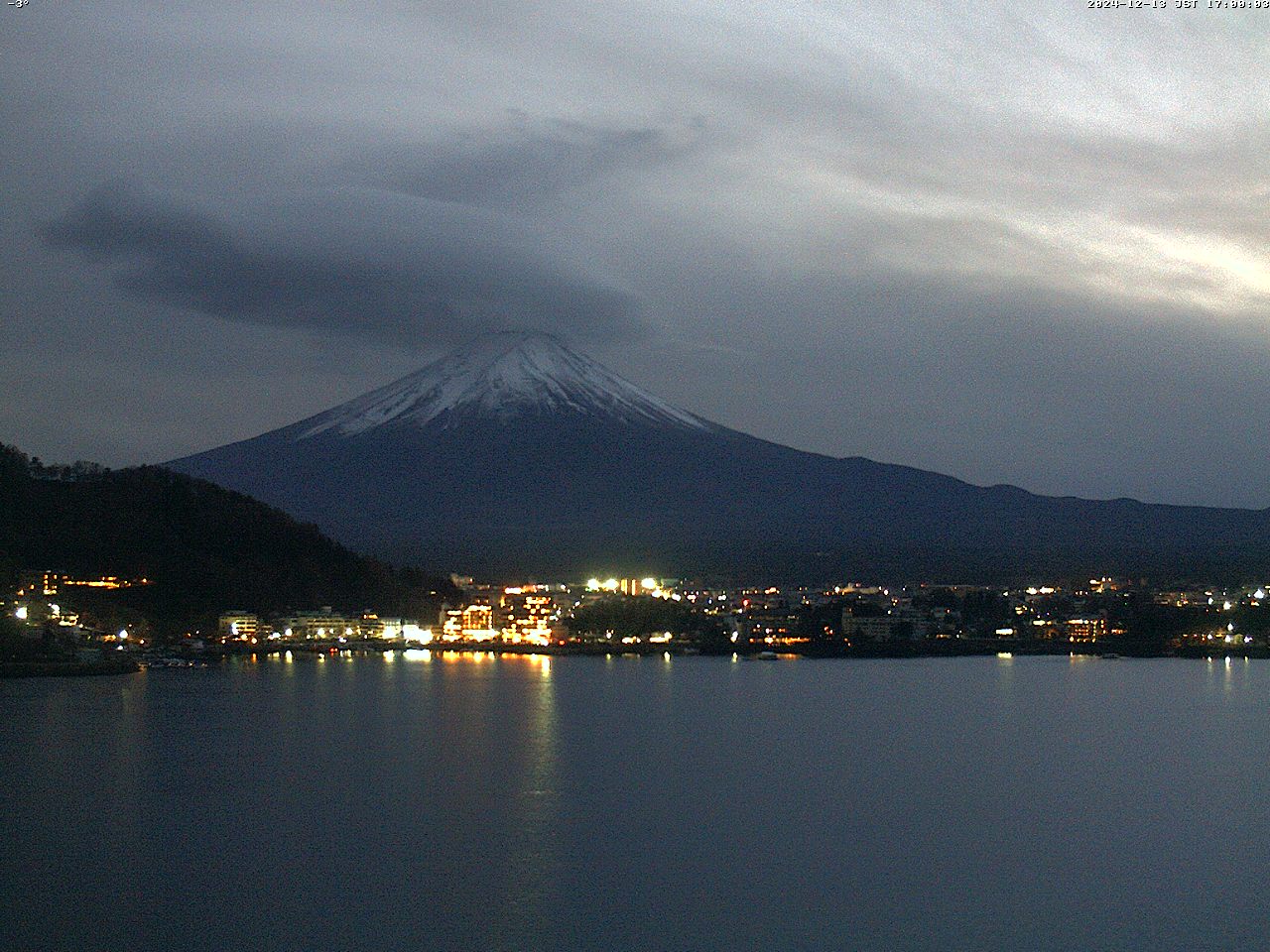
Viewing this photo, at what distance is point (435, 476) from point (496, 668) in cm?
3524

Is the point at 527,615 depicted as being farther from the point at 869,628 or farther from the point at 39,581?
the point at 39,581

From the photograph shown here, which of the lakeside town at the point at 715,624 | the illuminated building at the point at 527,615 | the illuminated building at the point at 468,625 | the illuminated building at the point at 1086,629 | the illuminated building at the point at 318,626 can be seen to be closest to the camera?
the lakeside town at the point at 715,624

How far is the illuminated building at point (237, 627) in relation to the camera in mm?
30656

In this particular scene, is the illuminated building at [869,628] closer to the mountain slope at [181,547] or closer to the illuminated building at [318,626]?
the mountain slope at [181,547]

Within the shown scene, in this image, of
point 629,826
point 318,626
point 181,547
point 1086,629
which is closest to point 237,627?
point 181,547

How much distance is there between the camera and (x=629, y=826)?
8656 millimetres

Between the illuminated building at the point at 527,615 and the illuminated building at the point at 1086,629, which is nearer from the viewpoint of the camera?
the illuminated building at the point at 1086,629

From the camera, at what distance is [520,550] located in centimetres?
5300

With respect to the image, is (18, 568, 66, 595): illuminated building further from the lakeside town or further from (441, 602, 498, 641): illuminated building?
(441, 602, 498, 641): illuminated building

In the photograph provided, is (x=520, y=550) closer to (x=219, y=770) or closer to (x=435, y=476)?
(x=435, y=476)

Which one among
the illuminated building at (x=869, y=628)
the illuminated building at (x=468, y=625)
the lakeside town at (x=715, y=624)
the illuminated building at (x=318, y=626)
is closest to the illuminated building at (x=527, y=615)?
the lakeside town at (x=715, y=624)

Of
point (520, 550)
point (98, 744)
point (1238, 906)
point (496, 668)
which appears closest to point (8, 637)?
point (496, 668)

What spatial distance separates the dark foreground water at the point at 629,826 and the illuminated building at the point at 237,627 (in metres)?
14.8

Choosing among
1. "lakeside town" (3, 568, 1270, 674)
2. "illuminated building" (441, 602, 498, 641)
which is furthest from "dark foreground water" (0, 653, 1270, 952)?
"illuminated building" (441, 602, 498, 641)
